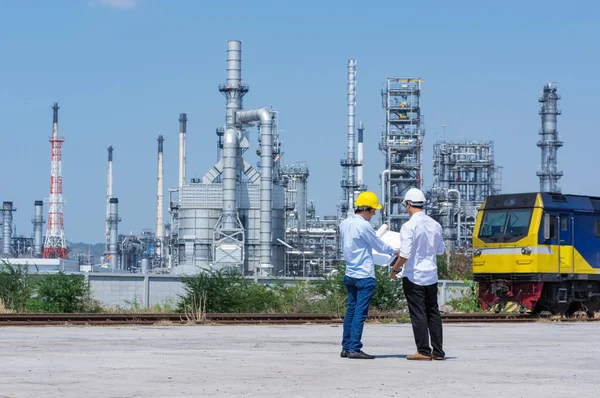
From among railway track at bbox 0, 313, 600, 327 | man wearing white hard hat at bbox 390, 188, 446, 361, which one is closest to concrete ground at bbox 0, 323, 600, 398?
man wearing white hard hat at bbox 390, 188, 446, 361

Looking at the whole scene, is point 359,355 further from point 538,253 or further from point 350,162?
point 350,162

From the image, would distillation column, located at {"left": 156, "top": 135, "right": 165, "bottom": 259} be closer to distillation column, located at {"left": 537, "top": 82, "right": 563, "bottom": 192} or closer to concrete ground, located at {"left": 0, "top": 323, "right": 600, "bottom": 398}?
distillation column, located at {"left": 537, "top": 82, "right": 563, "bottom": 192}

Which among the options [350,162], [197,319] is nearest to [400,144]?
[350,162]

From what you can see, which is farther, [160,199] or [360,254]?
[160,199]

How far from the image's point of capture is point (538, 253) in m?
23.6

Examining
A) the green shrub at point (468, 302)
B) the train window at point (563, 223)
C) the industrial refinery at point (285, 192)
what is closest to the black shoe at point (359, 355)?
the train window at point (563, 223)

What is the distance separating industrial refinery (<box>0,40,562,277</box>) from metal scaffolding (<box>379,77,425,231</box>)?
9 cm

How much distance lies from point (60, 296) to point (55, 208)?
113m

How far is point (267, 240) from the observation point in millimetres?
74062

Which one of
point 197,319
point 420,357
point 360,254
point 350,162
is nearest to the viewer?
point 420,357

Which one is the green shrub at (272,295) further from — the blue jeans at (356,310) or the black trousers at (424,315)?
the black trousers at (424,315)

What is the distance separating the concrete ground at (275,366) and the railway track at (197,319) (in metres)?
1.99

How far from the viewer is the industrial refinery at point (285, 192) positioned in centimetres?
7419

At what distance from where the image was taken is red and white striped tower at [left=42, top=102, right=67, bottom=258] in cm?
12912
